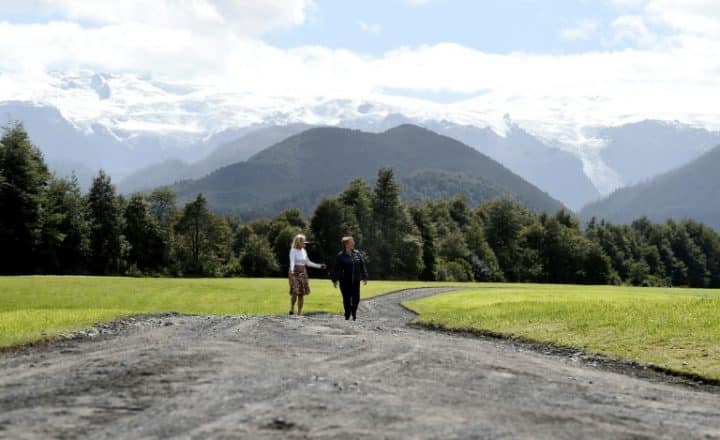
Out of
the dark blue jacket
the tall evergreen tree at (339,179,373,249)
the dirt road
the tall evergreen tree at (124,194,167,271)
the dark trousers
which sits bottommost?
the dirt road

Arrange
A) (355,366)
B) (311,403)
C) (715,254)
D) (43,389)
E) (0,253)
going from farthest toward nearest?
1. (715,254)
2. (0,253)
3. (355,366)
4. (43,389)
5. (311,403)

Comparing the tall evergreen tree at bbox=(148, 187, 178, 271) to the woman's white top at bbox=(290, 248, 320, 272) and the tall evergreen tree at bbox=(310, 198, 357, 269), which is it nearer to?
the tall evergreen tree at bbox=(310, 198, 357, 269)

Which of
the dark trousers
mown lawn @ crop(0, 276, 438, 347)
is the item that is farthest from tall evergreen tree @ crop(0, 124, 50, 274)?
the dark trousers

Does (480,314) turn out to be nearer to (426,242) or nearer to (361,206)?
(361,206)

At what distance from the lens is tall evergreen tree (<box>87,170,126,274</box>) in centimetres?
10600

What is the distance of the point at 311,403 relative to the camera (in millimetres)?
11984

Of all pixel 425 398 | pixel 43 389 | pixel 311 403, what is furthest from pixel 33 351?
pixel 425 398

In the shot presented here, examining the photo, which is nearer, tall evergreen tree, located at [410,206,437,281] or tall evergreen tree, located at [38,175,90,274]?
tall evergreen tree, located at [38,175,90,274]

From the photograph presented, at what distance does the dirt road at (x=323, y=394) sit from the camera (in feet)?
35.2

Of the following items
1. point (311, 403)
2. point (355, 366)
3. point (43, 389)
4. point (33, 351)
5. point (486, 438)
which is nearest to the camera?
point (486, 438)

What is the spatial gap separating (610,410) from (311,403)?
542cm

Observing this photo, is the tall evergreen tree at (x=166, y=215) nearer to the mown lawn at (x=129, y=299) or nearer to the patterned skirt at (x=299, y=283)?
the mown lawn at (x=129, y=299)

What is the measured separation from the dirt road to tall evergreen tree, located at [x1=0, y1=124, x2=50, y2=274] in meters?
76.9

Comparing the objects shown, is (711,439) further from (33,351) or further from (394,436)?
(33,351)
